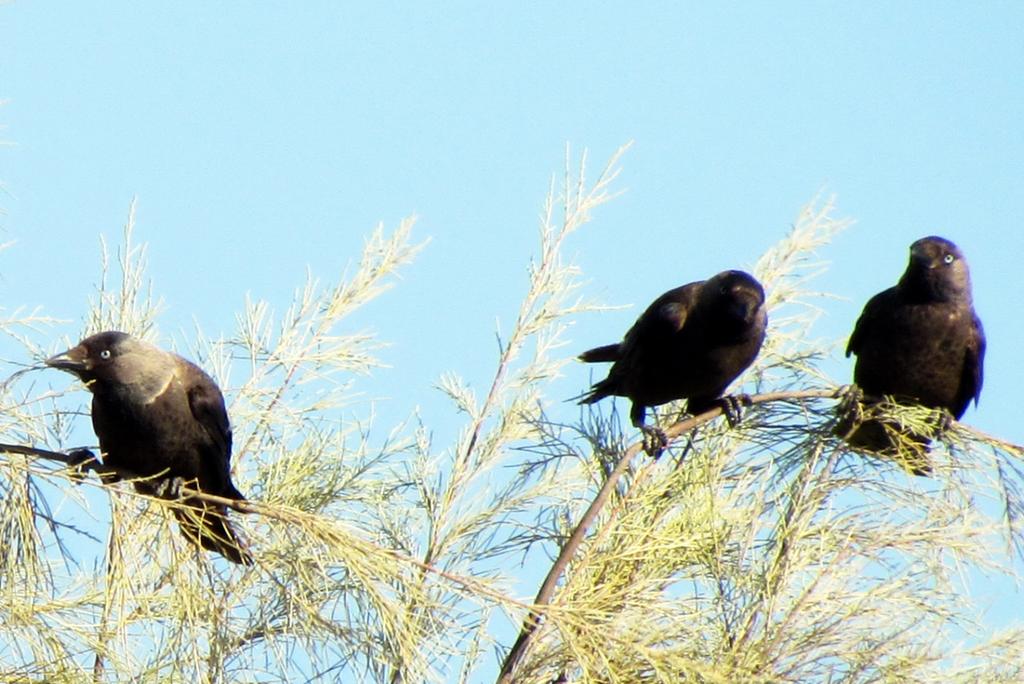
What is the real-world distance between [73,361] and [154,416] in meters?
0.26

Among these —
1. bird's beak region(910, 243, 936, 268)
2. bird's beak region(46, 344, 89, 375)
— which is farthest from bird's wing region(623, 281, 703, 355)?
bird's beak region(46, 344, 89, 375)

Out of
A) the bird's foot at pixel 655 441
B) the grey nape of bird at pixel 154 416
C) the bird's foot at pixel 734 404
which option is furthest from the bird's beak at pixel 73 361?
the bird's foot at pixel 734 404

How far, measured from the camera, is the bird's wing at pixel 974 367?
4.67 m

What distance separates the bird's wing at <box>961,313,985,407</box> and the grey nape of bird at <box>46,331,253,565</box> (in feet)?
8.29

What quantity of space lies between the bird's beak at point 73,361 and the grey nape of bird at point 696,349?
5.53ft

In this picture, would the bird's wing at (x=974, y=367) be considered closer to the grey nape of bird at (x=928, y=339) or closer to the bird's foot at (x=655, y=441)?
the grey nape of bird at (x=928, y=339)

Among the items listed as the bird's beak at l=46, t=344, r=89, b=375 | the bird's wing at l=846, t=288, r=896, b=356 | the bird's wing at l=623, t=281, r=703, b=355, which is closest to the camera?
the bird's beak at l=46, t=344, r=89, b=375

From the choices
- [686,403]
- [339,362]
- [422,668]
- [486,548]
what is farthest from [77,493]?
[686,403]

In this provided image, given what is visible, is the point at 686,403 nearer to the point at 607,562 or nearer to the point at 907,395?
the point at 907,395

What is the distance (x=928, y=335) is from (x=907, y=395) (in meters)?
0.22

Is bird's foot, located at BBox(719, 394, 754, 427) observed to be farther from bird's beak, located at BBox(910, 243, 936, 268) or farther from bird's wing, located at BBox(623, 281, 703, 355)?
Result: bird's beak, located at BBox(910, 243, 936, 268)

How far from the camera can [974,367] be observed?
4.67 m

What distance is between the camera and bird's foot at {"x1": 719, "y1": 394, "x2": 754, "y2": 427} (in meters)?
4.09

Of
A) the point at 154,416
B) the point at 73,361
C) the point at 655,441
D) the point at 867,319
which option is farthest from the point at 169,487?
the point at 867,319
